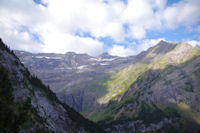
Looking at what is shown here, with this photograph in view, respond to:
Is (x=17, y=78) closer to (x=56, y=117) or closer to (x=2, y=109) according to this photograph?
(x=2, y=109)

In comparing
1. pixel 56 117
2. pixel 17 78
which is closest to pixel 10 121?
pixel 17 78

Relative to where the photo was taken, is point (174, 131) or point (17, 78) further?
point (174, 131)

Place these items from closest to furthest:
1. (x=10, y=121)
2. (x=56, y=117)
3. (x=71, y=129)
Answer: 1. (x=10, y=121)
2. (x=56, y=117)
3. (x=71, y=129)

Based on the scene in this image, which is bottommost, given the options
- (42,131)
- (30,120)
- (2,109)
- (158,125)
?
(158,125)

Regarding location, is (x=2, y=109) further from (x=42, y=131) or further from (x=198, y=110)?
(x=198, y=110)

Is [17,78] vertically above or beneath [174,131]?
above

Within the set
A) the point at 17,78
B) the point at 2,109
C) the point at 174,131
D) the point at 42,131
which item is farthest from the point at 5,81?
the point at 174,131

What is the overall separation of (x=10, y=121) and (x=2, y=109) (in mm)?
4278

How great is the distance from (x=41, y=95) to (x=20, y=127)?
45.6m

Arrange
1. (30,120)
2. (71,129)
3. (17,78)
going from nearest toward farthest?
1. (30,120)
2. (17,78)
3. (71,129)

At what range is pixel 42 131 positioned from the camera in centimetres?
4897

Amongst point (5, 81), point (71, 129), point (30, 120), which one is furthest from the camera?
point (71, 129)

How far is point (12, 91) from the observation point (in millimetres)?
53188

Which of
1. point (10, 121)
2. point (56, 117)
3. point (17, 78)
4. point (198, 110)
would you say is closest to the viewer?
point (10, 121)
